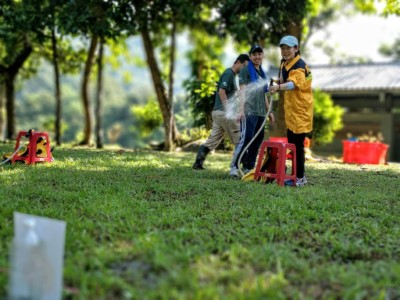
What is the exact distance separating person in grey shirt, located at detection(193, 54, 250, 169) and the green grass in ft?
3.30

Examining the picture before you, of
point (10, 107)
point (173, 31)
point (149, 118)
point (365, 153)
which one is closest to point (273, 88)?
point (365, 153)

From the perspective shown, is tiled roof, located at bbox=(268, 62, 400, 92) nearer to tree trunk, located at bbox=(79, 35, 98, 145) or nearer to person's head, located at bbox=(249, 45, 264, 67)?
tree trunk, located at bbox=(79, 35, 98, 145)

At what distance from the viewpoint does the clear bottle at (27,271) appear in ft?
7.64

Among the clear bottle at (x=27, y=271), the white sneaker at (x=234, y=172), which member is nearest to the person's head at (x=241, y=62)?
the white sneaker at (x=234, y=172)

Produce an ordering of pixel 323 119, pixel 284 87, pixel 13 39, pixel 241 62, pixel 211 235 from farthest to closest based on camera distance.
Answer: pixel 323 119
pixel 13 39
pixel 241 62
pixel 284 87
pixel 211 235

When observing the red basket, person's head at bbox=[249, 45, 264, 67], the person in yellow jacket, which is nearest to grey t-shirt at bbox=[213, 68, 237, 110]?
person's head at bbox=[249, 45, 264, 67]

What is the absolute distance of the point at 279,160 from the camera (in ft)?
20.1

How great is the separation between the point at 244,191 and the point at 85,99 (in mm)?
12743

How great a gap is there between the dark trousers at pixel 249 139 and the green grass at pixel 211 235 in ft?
2.29

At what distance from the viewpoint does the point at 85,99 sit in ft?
56.6

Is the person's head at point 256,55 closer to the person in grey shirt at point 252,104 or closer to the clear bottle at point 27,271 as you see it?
the person in grey shirt at point 252,104

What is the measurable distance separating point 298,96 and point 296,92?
6 cm

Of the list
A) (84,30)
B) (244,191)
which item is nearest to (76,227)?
(244,191)

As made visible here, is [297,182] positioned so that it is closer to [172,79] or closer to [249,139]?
[249,139]
